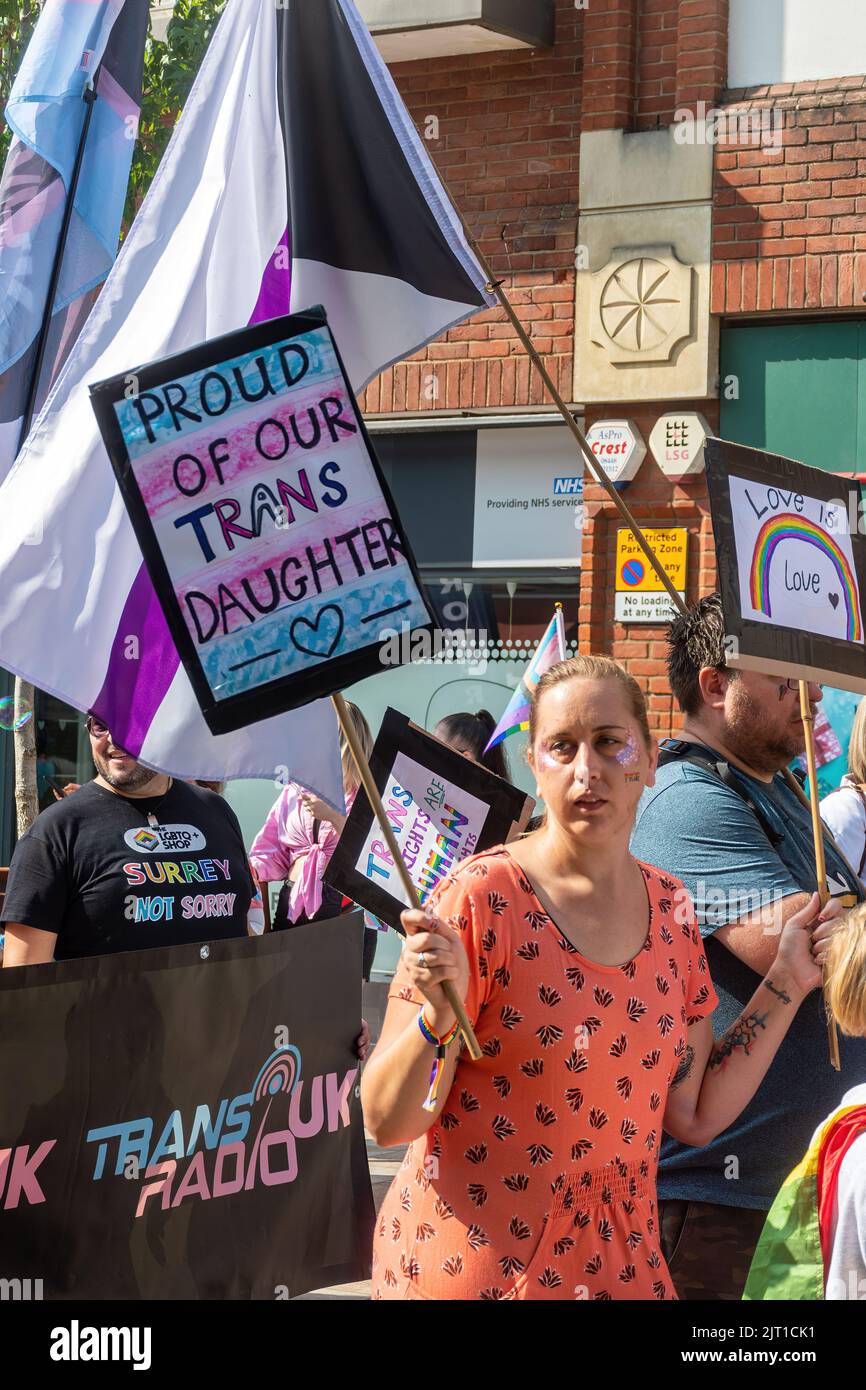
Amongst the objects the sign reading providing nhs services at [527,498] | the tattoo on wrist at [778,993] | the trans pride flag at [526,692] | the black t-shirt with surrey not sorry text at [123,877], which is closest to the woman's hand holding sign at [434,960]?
the tattoo on wrist at [778,993]

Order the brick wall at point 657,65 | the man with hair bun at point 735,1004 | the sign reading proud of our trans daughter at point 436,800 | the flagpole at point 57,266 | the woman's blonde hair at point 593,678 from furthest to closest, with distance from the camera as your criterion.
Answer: the brick wall at point 657,65 → the flagpole at point 57,266 → the sign reading proud of our trans daughter at point 436,800 → the man with hair bun at point 735,1004 → the woman's blonde hair at point 593,678

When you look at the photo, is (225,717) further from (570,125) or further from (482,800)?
(570,125)

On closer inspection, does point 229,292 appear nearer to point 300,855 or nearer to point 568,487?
point 300,855

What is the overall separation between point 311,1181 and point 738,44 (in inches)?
278

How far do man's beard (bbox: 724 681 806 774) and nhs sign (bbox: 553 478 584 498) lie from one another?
6.14 m

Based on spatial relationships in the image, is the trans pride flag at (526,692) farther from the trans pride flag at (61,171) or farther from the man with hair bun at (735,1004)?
the man with hair bun at (735,1004)

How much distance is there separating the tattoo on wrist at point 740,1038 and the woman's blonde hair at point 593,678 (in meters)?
0.59

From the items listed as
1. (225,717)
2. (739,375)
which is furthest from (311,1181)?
(739,375)

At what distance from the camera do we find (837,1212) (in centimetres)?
268

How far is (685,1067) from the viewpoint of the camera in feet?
10.2

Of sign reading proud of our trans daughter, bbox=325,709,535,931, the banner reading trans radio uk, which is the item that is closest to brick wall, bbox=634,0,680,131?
sign reading proud of our trans daughter, bbox=325,709,535,931

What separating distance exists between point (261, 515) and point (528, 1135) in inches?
44.9

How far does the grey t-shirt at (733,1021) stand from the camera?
3393mm

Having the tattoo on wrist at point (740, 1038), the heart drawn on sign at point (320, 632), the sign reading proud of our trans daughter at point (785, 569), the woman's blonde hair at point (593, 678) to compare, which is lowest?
the tattoo on wrist at point (740, 1038)
